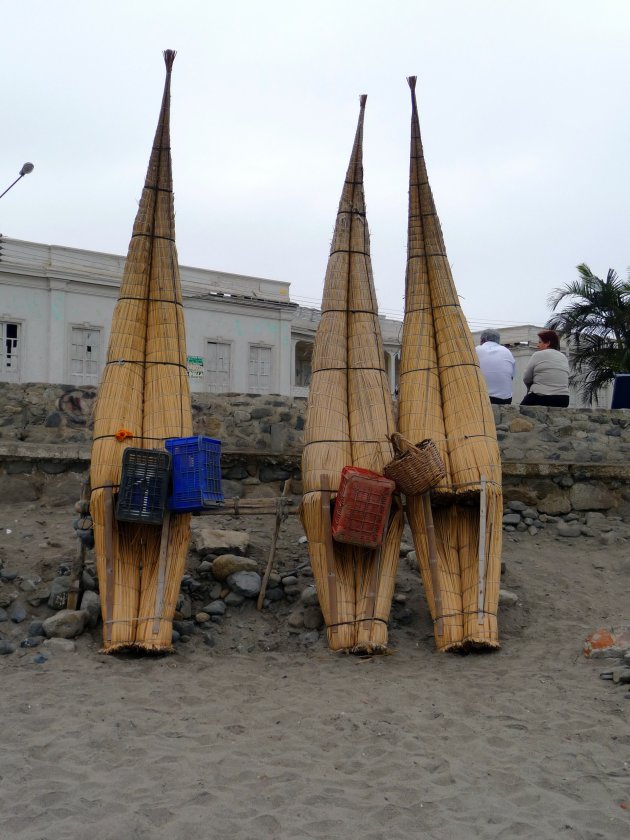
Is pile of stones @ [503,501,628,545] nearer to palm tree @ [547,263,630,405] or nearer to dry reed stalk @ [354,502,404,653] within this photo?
dry reed stalk @ [354,502,404,653]

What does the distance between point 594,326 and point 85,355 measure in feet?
38.9

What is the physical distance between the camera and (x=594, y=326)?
22531mm

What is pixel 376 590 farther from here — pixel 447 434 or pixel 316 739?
pixel 316 739

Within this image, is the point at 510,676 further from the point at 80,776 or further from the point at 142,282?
the point at 142,282

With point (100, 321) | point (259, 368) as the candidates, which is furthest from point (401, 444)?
point (259, 368)

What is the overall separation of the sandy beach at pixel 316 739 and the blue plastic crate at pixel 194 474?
1.02m

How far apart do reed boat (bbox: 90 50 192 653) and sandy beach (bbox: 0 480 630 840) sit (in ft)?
1.09

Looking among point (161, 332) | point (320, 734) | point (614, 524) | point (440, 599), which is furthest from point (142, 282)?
point (614, 524)

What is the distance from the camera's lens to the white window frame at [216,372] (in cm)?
1994

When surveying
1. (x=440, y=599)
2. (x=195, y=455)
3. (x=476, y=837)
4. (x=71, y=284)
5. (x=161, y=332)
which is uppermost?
(x=71, y=284)

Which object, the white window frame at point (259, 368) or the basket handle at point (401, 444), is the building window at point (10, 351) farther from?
the basket handle at point (401, 444)

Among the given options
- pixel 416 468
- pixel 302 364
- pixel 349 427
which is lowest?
pixel 416 468

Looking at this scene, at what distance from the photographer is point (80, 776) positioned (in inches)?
172

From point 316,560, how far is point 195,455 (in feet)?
3.58
